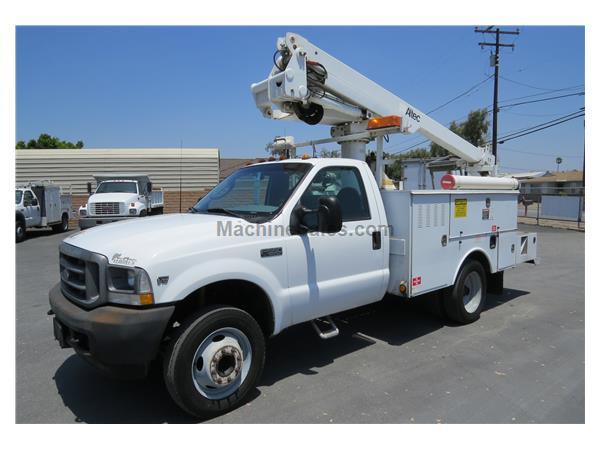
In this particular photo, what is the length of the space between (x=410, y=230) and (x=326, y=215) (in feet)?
4.90

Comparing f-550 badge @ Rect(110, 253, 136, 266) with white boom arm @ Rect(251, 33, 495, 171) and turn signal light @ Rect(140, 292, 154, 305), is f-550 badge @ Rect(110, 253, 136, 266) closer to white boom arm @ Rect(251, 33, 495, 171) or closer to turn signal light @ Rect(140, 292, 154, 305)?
turn signal light @ Rect(140, 292, 154, 305)

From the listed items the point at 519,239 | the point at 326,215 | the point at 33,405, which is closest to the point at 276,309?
the point at 326,215

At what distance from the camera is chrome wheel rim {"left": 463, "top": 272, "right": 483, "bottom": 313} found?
19.3 ft

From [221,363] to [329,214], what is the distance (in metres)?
1.58

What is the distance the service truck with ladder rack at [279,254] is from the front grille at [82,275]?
0.01 meters

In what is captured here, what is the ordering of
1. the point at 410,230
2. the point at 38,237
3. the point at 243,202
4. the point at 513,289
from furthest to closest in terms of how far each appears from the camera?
1. the point at 38,237
2. the point at 513,289
3. the point at 410,230
4. the point at 243,202

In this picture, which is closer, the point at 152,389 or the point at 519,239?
the point at 152,389

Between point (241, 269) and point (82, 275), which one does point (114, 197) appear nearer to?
point (82, 275)

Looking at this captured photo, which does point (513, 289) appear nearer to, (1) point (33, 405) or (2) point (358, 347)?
(2) point (358, 347)

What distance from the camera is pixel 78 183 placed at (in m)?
23.8

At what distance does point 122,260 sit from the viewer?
10.3ft

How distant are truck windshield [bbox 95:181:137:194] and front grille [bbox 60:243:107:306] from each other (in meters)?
14.2

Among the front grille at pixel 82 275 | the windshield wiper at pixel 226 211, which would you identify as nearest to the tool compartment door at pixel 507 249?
the windshield wiper at pixel 226 211

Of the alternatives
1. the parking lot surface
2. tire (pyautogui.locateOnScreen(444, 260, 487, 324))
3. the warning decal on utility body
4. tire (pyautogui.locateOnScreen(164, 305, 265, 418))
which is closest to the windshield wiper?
tire (pyautogui.locateOnScreen(164, 305, 265, 418))
